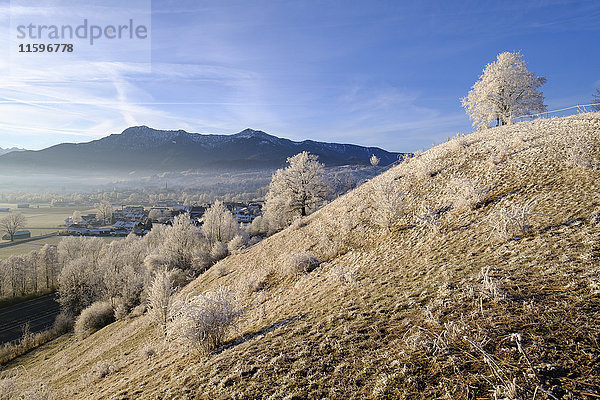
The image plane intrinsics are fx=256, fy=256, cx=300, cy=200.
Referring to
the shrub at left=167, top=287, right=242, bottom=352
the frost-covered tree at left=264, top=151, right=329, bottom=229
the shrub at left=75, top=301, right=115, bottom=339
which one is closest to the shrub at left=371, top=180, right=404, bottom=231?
the shrub at left=167, top=287, right=242, bottom=352

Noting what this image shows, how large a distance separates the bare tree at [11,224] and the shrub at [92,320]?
9181 cm


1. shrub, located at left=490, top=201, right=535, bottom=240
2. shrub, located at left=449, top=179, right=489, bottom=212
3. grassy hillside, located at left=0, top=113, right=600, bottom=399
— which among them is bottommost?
grassy hillside, located at left=0, top=113, right=600, bottom=399

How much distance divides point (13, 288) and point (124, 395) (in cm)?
7022

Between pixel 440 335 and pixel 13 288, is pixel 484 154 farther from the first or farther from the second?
pixel 13 288

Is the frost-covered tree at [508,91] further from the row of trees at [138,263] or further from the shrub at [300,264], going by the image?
the row of trees at [138,263]

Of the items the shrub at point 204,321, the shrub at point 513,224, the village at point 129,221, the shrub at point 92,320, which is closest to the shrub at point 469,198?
the shrub at point 513,224

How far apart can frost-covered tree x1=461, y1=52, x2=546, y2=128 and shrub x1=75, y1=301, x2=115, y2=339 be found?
2155 inches

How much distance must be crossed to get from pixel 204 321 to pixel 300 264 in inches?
297

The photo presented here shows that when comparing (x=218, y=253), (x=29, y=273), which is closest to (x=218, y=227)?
(x=218, y=253)

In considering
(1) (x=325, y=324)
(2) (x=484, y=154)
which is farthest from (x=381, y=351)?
(2) (x=484, y=154)

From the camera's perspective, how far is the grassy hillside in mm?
4488

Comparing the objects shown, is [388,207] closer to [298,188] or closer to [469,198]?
[469,198]

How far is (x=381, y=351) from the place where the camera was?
18.3ft

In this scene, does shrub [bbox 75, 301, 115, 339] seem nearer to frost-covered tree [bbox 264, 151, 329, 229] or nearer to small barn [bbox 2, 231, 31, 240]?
frost-covered tree [bbox 264, 151, 329, 229]
